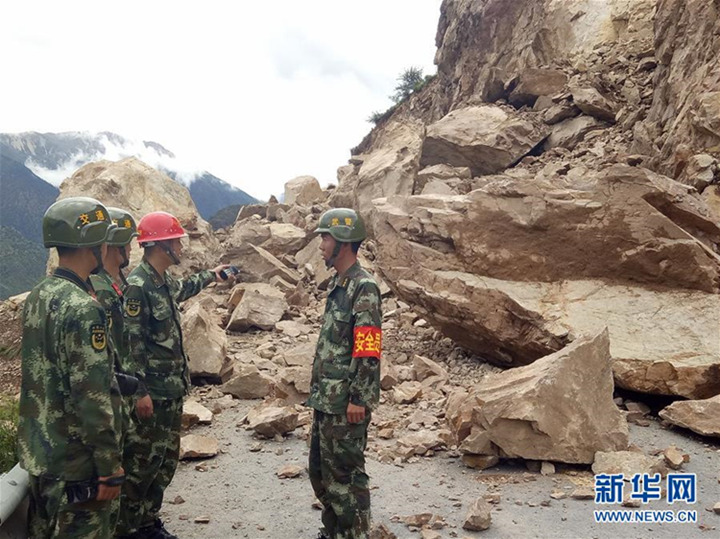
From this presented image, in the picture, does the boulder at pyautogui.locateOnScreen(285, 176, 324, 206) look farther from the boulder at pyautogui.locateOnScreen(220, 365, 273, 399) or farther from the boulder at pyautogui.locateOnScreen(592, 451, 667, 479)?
the boulder at pyautogui.locateOnScreen(592, 451, 667, 479)

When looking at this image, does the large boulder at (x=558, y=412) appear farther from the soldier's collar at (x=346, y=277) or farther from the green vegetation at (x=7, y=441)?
the green vegetation at (x=7, y=441)

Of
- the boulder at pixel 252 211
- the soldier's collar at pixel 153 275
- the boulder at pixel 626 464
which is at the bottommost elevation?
the boulder at pixel 626 464

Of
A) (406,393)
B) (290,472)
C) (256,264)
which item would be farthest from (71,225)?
(256,264)

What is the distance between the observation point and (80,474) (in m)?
2.44

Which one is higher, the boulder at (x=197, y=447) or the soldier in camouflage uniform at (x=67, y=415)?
the soldier in camouflage uniform at (x=67, y=415)

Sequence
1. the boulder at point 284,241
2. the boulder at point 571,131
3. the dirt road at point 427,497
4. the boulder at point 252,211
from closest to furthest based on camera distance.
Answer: the dirt road at point 427,497 < the boulder at point 284,241 < the boulder at point 571,131 < the boulder at point 252,211

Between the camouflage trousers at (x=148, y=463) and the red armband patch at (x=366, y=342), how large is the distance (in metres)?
1.52

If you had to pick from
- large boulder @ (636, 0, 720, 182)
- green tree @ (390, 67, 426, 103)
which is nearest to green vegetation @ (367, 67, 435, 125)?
green tree @ (390, 67, 426, 103)

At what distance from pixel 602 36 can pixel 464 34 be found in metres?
6.98

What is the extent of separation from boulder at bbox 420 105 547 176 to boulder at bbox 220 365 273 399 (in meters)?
10.4

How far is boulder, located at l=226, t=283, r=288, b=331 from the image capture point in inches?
382

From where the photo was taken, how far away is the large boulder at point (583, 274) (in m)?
5.97

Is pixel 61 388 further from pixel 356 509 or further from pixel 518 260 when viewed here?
pixel 518 260

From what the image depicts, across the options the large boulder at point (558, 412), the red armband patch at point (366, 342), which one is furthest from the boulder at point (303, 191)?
the red armband patch at point (366, 342)
